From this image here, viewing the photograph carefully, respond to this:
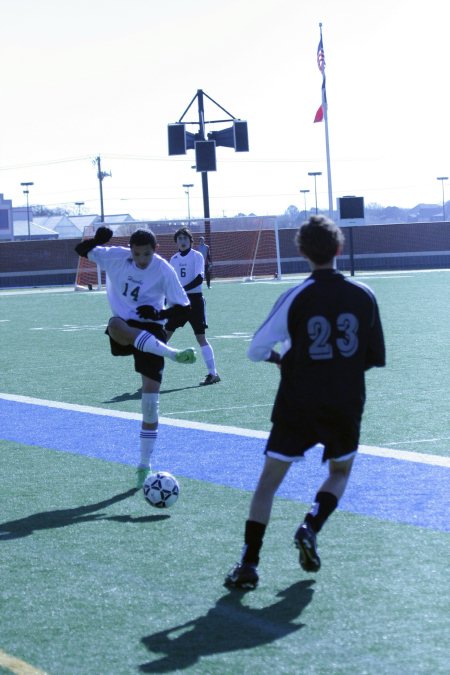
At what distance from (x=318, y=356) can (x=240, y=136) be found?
144ft

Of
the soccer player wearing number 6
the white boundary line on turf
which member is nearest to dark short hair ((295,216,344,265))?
the soccer player wearing number 6

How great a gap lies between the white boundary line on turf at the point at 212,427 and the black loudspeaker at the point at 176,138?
3504 centimetres

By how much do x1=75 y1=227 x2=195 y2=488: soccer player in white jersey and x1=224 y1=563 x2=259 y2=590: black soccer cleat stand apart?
2710 mm

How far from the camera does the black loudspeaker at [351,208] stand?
153 ft

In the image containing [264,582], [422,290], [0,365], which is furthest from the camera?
[422,290]

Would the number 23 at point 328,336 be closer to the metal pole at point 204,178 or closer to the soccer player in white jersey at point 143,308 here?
the soccer player in white jersey at point 143,308

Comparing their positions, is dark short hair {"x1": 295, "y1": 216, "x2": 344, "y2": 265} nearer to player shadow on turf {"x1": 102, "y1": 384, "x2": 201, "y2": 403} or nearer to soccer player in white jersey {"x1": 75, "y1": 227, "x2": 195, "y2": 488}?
soccer player in white jersey {"x1": 75, "y1": 227, "x2": 195, "y2": 488}

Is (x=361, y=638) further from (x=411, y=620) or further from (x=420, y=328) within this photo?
(x=420, y=328)

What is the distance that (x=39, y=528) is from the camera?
6.99m

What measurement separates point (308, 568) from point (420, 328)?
16.9 metres

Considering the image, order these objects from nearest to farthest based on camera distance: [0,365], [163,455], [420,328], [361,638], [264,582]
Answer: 1. [361,638]
2. [264,582]
3. [163,455]
4. [0,365]
5. [420,328]

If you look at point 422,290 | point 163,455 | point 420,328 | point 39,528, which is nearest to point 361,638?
point 39,528

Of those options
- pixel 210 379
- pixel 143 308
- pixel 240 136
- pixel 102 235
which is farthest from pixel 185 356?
pixel 240 136

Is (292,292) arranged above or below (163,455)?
above
